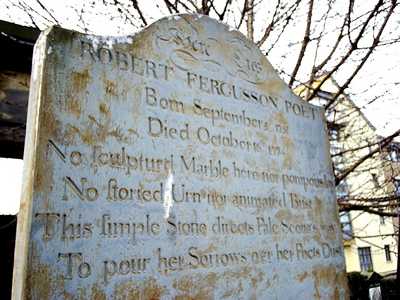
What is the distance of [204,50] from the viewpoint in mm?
2318

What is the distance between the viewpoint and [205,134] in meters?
2.10

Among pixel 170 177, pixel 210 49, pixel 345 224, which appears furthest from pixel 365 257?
pixel 170 177

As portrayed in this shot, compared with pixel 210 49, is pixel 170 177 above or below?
below

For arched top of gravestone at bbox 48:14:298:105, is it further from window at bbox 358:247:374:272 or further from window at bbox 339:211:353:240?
window at bbox 358:247:374:272

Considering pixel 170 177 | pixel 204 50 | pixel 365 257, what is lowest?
pixel 365 257

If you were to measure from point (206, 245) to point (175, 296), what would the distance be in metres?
0.30

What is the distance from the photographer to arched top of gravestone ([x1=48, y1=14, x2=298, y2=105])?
206cm

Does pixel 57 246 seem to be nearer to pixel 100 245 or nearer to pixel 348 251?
pixel 100 245

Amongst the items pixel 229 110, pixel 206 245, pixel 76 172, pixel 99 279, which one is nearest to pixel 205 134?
pixel 229 110

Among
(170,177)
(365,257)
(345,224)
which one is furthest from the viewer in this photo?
(365,257)

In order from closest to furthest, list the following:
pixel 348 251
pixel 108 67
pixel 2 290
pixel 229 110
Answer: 1. pixel 108 67
2. pixel 229 110
3. pixel 2 290
4. pixel 348 251

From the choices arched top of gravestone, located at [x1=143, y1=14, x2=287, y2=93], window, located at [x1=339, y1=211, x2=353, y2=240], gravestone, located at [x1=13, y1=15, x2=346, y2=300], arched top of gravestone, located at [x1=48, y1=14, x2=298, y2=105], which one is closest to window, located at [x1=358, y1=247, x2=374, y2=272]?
window, located at [x1=339, y1=211, x2=353, y2=240]

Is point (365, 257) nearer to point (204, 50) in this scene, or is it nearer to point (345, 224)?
point (345, 224)

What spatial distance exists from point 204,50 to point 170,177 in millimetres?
935
